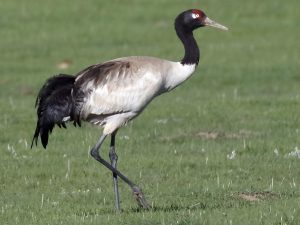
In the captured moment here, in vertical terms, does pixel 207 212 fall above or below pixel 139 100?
below

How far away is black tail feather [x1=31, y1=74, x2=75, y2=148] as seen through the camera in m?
11.5

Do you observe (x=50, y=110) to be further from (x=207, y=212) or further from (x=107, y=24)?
(x=107, y=24)

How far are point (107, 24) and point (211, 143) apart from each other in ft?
46.2

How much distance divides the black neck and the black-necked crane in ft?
0.57

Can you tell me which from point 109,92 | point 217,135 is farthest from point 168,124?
point 109,92

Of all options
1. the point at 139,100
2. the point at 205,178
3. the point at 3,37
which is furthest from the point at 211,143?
the point at 3,37

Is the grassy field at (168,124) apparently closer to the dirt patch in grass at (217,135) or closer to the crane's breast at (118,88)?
the dirt patch in grass at (217,135)

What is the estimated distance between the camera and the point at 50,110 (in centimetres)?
1156

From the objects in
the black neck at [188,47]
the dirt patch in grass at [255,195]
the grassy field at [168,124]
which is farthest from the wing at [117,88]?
the dirt patch in grass at [255,195]

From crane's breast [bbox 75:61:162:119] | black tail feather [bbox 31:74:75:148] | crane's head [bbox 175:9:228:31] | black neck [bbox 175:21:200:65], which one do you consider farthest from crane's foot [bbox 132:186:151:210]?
crane's head [bbox 175:9:228:31]

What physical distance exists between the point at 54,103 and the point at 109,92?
67 cm

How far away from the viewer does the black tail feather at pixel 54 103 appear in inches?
454

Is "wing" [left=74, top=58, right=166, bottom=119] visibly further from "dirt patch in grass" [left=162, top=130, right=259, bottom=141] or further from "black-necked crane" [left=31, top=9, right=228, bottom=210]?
"dirt patch in grass" [left=162, top=130, right=259, bottom=141]

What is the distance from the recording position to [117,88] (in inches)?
451
